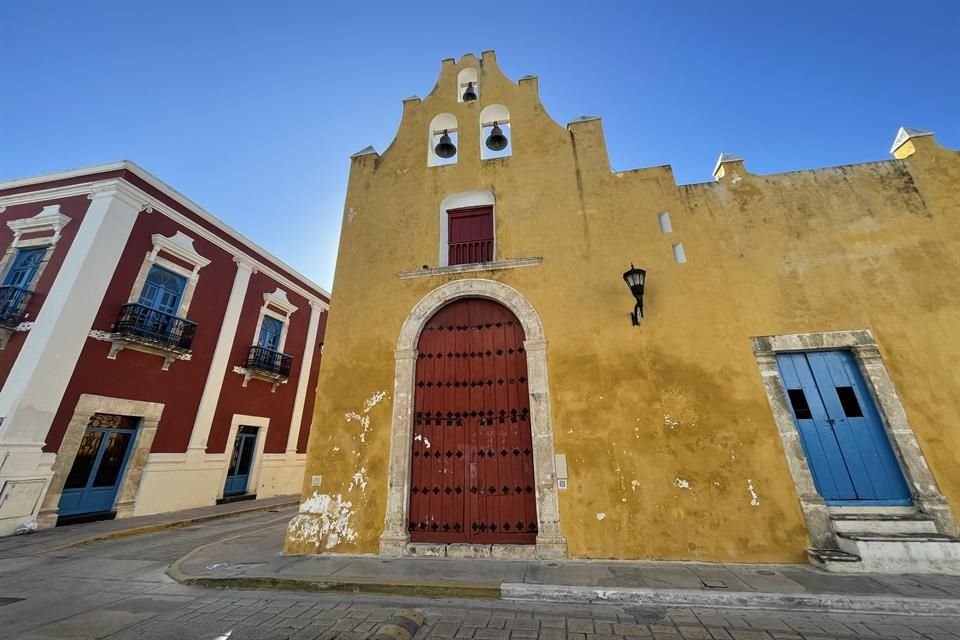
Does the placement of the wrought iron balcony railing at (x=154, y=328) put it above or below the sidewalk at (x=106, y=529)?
above

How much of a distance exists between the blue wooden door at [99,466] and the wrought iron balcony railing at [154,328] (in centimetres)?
206

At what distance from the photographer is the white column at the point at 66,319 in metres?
7.88

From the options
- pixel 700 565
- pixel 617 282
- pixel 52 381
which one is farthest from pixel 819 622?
pixel 52 381

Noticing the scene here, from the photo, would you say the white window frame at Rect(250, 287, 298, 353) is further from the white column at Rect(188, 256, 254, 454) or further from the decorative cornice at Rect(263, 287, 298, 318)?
the white column at Rect(188, 256, 254, 454)

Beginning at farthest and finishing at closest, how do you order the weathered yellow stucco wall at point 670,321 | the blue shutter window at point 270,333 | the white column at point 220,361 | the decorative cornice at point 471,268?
1. the blue shutter window at point 270,333
2. the white column at point 220,361
3. the decorative cornice at point 471,268
4. the weathered yellow stucco wall at point 670,321

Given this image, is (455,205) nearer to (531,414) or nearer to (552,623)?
(531,414)

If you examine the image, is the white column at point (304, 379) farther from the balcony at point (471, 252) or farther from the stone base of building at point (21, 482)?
the balcony at point (471, 252)

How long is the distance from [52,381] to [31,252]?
4.15 metres

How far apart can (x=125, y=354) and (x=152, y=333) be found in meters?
0.77

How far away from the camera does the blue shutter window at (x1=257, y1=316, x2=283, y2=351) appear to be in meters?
13.9

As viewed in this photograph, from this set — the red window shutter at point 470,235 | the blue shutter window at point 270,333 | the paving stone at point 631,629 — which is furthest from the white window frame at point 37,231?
the paving stone at point 631,629

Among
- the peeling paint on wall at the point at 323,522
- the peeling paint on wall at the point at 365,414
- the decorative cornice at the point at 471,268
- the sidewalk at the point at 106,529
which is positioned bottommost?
the sidewalk at the point at 106,529

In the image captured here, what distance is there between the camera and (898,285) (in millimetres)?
5477

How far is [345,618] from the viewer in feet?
11.5
